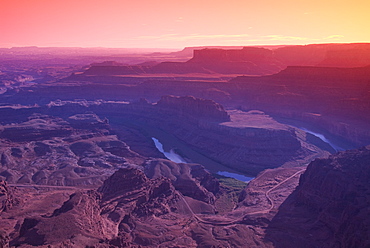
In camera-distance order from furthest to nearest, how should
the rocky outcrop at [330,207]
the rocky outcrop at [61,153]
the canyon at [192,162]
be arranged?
the rocky outcrop at [61,153] < the canyon at [192,162] < the rocky outcrop at [330,207]

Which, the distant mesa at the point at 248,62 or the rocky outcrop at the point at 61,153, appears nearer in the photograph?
the rocky outcrop at the point at 61,153

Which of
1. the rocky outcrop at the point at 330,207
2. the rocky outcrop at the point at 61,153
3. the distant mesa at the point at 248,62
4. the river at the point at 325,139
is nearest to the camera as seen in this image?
the rocky outcrop at the point at 330,207

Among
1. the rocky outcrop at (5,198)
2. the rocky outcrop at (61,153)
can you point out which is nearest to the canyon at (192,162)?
the rocky outcrop at (5,198)

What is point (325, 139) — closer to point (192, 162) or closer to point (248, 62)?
point (192, 162)

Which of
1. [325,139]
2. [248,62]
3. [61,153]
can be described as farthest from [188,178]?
[248,62]

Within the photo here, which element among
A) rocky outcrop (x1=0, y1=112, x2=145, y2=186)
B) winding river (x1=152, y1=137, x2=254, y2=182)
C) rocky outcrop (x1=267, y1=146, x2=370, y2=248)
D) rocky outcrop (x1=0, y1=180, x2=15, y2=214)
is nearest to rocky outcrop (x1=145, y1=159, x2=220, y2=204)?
rocky outcrop (x1=0, y1=112, x2=145, y2=186)

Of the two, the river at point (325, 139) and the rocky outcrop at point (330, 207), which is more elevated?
the rocky outcrop at point (330, 207)

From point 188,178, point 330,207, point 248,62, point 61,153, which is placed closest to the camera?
point 330,207

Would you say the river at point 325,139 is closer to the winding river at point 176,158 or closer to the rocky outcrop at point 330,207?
the winding river at point 176,158

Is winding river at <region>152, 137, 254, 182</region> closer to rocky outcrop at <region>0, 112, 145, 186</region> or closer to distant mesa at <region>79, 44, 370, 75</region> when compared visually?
rocky outcrop at <region>0, 112, 145, 186</region>
